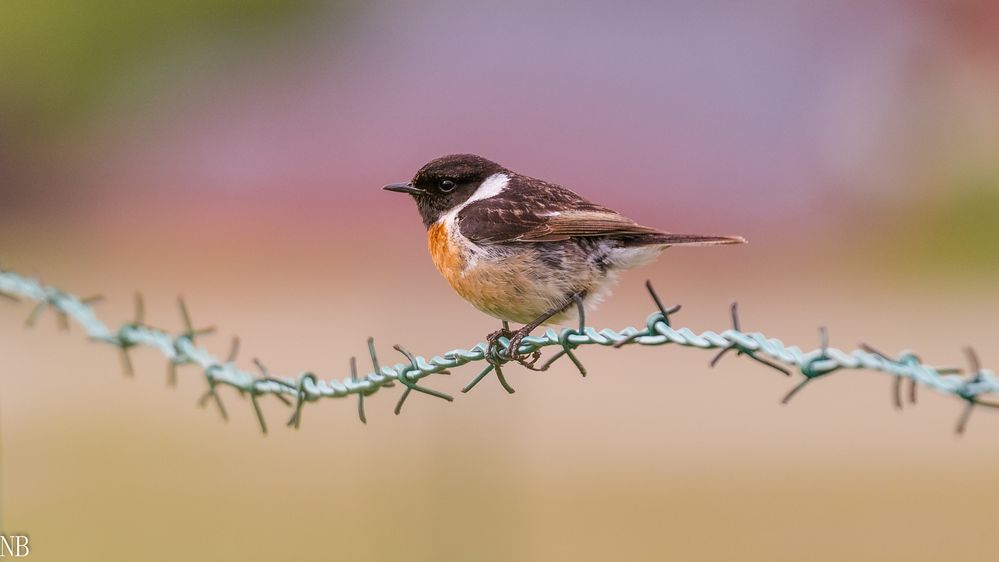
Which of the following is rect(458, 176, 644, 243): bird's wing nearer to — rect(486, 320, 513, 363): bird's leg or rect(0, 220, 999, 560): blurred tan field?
rect(486, 320, 513, 363): bird's leg

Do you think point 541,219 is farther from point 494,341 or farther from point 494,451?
point 494,451

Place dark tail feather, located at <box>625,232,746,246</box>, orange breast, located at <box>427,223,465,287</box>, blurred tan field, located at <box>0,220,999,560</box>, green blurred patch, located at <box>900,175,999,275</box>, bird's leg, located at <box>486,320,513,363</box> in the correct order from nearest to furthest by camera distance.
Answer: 1. dark tail feather, located at <box>625,232,746,246</box>
2. bird's leg, located at <box>486,320,513,363</box>
3. orange breast, located at <box>427,223,465,287</box>
4. blurred tan field, located at <box>0,220,999,560</box>
5. green blurred patch, located at <box>900,175,999,275</box>

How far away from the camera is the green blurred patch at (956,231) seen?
90.9ft

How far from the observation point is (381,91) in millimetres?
36750

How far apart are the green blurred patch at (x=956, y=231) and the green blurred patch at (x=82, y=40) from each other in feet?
60.9

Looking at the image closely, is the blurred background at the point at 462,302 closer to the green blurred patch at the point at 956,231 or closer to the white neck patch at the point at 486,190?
the green blurred patch at the point at 956,231

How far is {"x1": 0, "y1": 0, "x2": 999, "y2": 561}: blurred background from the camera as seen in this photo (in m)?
11.7

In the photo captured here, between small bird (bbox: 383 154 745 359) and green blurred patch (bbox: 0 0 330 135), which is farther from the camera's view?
green blurred patch (bbox: 0 0 330 135)

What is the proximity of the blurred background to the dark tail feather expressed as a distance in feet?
13.4

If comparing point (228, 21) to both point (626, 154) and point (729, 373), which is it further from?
point (729, 373)

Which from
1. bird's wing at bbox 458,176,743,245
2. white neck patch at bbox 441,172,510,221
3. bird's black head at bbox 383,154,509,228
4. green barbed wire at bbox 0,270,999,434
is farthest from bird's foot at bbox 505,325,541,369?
bird's black head at bbox 383,154,509,228

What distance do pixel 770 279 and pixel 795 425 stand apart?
8.99 metres

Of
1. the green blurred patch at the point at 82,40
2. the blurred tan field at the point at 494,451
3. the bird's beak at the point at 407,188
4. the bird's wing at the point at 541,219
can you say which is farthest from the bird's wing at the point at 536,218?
the green blurred patch at the point at 82,40

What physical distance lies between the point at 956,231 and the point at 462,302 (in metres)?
17.7
